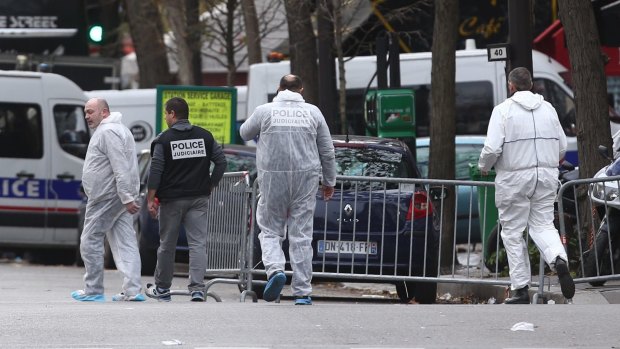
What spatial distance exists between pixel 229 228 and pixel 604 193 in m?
3.21

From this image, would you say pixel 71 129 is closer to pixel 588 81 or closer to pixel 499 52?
pixel 499 52

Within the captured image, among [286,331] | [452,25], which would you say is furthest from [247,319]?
[452,25]

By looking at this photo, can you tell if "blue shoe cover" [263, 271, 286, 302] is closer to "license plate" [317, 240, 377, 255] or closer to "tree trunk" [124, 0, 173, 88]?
"license plate" [317, 240, 377, 255]

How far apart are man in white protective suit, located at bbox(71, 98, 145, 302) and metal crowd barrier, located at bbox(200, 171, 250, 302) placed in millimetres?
731

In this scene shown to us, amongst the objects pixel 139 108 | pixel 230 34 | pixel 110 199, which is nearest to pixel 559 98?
pixel 230 34

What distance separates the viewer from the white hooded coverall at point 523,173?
11805 mm

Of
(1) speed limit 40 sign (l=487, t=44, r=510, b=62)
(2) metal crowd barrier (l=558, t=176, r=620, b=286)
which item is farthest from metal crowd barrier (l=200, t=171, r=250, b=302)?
(1) speed limit 40 sign (l=487, t=44, r=510, b=62)

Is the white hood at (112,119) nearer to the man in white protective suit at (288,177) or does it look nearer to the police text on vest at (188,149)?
the police text on vest at (188,149)

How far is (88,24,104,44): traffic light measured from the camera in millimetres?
23331

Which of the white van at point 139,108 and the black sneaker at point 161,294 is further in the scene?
the white van at point 139,108

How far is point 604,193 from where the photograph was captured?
1280cm

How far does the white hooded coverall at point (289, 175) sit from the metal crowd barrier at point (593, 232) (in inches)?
82.5

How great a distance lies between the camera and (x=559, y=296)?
499 inches

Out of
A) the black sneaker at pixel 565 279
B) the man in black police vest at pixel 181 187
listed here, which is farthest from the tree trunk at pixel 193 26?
the black sneaker at pixel 565 279
